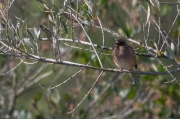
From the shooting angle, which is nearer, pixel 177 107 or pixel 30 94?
pixel 177 107

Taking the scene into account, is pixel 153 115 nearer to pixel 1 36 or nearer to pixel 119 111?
pixel 119 111

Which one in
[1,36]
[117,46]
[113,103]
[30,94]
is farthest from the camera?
[30,94]

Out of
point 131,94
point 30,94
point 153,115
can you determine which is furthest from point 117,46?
point 30,94

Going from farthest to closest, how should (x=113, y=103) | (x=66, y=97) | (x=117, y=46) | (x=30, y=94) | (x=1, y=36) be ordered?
(x=30, y=94), (x=113, y=103), (x=66, y=97), (x=117, y=46), (x=1, y=36)

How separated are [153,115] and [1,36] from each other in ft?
11.2

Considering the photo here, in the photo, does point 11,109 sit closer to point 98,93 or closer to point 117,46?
point 98,93

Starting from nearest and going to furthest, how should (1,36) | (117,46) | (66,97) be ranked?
(1,36) → (117,46) → (66,97)

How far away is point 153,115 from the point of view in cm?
657

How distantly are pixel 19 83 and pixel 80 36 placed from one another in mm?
1069

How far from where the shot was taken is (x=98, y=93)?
255 inches

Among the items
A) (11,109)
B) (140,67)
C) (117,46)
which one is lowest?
(11,109)

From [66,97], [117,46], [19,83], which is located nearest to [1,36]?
[117,46]

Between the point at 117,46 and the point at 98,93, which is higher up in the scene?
the point at 117,46

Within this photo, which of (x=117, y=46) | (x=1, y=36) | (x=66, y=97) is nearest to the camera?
(x=1, y=36)
